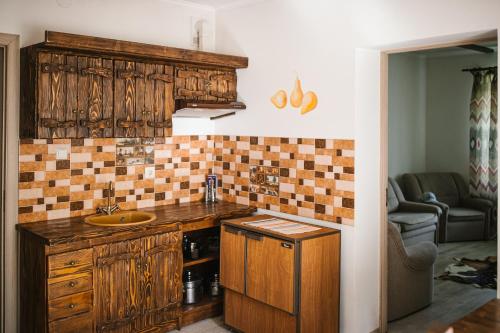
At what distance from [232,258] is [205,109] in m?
1.26

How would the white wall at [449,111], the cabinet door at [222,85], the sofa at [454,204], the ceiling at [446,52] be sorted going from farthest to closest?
the white wall at [449,111] < the ceiling at [446,52] < the sofa at [454,204] < the cabinet door at [222,85]

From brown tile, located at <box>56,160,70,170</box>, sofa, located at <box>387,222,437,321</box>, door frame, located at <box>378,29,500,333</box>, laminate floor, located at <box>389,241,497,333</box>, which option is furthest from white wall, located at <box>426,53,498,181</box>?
brown tile, located at <box>56,160,70,170</box>

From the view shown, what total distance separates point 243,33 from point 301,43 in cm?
72

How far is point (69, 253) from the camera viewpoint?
335 centimetres

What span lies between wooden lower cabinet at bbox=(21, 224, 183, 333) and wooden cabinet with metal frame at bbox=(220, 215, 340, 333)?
0.44m

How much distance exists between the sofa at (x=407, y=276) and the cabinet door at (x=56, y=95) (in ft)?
8.40

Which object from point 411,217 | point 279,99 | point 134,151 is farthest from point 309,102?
point 411,217

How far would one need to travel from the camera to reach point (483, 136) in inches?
295

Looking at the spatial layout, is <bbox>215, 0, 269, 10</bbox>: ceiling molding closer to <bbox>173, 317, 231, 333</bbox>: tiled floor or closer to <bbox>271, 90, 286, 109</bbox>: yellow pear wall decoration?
<bbox>271, 90, 286, 109</bbox>: yellow pear wall decoration

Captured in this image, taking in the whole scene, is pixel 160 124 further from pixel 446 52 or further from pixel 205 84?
pixel 446 52

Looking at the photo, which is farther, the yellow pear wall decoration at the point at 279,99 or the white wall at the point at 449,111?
the white wall at the point at 449,111

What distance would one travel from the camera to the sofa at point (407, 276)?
4109 mm

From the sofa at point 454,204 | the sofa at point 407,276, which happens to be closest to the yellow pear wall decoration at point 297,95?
the sofa at point 407,276

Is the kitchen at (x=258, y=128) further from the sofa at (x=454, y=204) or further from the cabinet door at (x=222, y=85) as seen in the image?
the sofa at (x=454, y=204)
